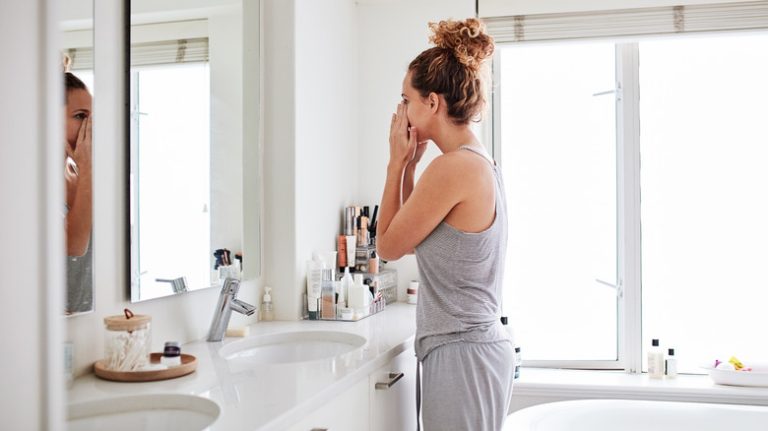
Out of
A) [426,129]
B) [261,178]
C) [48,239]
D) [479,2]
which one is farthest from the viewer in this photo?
[479,2]

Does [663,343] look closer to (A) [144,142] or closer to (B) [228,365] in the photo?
(B) [228,365]

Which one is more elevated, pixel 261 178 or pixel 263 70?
pixel 263 70

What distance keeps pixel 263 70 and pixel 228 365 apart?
1.12 metres

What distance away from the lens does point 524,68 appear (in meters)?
3.13

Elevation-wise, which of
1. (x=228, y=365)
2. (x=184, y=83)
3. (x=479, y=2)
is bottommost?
(x=228, y=365)

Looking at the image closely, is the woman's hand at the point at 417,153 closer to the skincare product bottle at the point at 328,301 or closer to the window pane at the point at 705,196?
the skincare product bottle at the point at 328,301

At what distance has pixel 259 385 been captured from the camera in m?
1.39

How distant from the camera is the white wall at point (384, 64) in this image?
296 centimetres

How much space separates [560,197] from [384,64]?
1024 mm

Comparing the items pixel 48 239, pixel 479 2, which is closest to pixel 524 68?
pixel 479 2

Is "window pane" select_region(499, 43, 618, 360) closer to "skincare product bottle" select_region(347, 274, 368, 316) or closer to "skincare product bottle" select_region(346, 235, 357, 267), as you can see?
"skincare product bottle" select_region(346, 235, 357, 267)

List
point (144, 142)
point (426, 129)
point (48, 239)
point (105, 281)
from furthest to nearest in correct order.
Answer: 1. point (426, 129)
2. point (144, 142)
3. point (105, 281)
4. point (48, 239)

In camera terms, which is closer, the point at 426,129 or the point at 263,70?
the point at 426,129

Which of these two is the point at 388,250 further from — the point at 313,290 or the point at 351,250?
the point at 351,250
